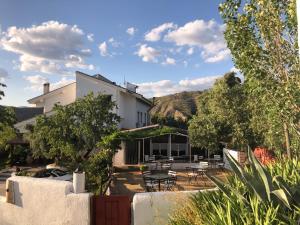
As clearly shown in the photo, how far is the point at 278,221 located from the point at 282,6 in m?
7.03

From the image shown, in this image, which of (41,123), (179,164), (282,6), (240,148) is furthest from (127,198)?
(240,148)

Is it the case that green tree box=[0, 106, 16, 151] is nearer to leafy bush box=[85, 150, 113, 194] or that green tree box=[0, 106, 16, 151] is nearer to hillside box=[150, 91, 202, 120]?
leafy bush box=[85, 150, 113, 194]

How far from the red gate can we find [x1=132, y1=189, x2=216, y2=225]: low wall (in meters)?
0.38

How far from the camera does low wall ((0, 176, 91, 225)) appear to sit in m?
10.1

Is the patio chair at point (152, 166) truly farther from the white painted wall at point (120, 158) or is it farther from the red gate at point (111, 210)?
the red gate at point (111, 210)

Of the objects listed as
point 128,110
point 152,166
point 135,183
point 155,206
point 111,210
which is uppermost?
point 128,110

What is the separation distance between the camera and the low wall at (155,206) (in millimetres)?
8734

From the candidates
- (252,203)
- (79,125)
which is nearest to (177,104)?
(79,125)

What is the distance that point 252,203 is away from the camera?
587cm

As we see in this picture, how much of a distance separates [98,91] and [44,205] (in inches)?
999

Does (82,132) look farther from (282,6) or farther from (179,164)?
(282,6)

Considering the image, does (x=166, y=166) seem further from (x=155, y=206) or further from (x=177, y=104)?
(x=177, y=104)

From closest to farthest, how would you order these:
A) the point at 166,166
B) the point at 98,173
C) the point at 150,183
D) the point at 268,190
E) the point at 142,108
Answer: the point at 268,190 < the point at 150,183 < the point at 98,173 < the point at 166,166 < the point at 142,108

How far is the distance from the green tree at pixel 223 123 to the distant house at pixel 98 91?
784cm
